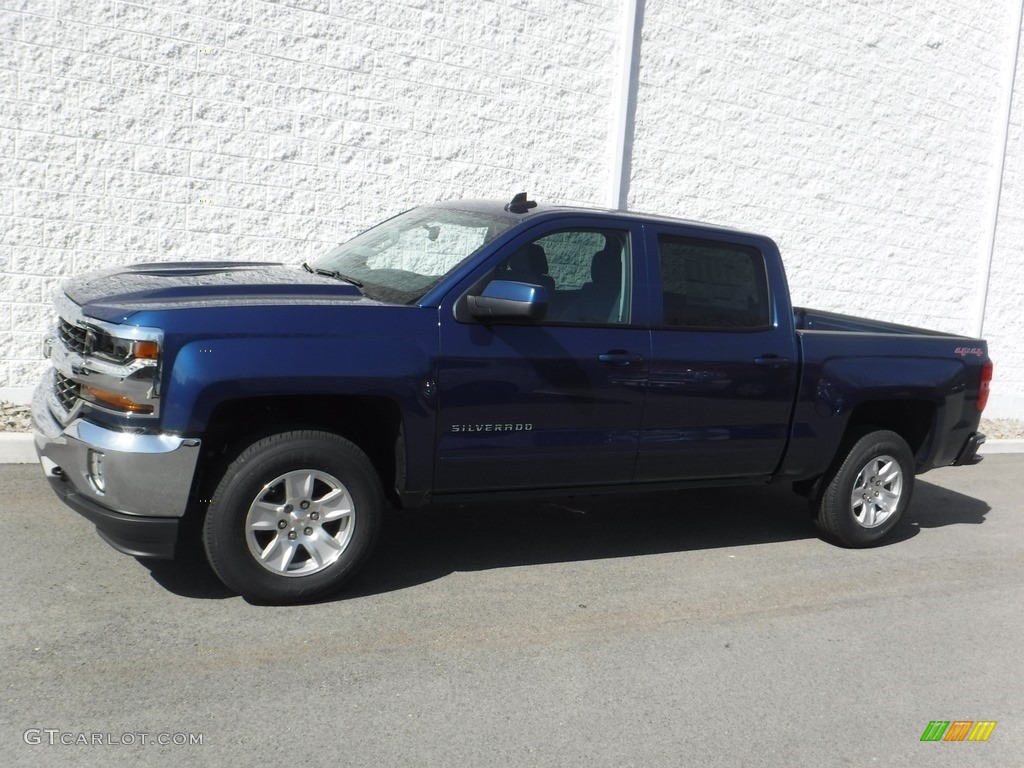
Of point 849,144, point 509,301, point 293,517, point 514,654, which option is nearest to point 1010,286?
point 849,144

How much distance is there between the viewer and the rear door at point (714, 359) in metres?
5.77

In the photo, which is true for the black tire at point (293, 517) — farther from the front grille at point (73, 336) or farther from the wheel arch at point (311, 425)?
the front grille at point (73, 336)

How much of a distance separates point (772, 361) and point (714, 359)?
1.49 feet

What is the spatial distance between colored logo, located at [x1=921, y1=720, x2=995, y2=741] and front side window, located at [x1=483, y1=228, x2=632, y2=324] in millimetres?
2519

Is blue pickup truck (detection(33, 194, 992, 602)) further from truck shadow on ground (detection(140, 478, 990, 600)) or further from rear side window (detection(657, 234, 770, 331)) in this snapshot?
truck shadow on ground (detection(140, 478, 990, 600))

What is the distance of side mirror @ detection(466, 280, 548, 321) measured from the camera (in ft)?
16.4

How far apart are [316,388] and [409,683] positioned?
4.56 ft

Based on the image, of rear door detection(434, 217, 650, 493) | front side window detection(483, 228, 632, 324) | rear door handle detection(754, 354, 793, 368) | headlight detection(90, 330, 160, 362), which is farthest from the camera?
rear door handle detection(754, 354, 793, 368)

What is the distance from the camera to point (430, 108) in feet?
31.6

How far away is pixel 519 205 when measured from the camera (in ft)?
19.1

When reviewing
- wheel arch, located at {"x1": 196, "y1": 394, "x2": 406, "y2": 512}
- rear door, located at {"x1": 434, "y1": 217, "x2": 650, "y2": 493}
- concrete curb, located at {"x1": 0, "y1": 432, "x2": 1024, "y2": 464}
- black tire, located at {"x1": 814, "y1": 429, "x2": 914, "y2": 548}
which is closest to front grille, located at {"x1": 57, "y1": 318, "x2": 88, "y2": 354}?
wheel arch, located at {"x1": 196, "y1": 394, "x2": 406, "y2": 512}

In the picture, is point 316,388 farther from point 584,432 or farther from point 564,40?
point 564,40

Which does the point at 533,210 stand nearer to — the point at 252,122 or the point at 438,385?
the point at 438,385

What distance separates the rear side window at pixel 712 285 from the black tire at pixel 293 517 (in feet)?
6.66
